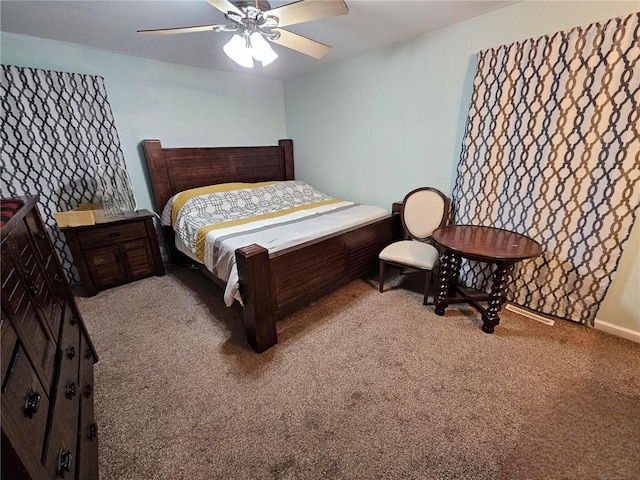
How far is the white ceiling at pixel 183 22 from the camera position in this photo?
5.69 feet

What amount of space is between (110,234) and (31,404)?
2.07 m

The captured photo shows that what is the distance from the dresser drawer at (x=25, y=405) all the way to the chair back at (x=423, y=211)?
8.23 ft

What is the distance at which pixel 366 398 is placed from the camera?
145cm

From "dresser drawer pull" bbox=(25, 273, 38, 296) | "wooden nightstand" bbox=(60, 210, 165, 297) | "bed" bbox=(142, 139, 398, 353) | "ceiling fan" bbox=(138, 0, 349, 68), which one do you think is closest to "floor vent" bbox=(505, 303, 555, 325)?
"bed" bbox=(142, 139, 398, 353)

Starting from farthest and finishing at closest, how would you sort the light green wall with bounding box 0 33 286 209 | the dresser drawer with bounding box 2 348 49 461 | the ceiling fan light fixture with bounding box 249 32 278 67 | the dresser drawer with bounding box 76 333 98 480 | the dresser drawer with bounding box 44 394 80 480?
1. the light green wall with bounding box 0 33 286 209
2. the ceiling fan light fixture with bounding box 249 32 278 67
3. the dresser drawer with bounding box 76 333 98 480
4. the dresser drawer with bounding box 44 394 80 480
5. the dresser drawer with bounding box 2 348 49 461

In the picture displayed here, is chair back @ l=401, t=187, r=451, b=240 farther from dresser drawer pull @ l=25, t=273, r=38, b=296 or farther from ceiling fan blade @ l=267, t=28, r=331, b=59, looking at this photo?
dresser drawer pull @ l=25, t=273, r=38, b=296

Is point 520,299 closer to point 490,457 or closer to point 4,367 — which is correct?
point 490,457

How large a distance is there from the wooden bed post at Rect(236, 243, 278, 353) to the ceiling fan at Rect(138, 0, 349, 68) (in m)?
1.18

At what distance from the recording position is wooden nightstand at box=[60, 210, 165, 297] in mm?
2322

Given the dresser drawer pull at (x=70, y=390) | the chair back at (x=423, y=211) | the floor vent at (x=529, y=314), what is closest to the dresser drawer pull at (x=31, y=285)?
the dresser drawer pull at (x=70, y=390)

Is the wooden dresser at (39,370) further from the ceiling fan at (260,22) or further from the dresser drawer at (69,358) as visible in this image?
the ceiling fan at (260,22)

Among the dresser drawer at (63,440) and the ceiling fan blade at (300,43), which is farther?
the ceiling fan blade at (300,43)

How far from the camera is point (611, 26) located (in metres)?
1.51

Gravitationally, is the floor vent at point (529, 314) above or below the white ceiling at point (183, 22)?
below
